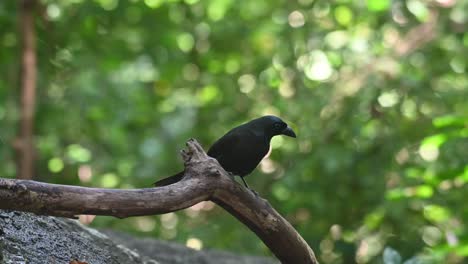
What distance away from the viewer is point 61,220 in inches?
137

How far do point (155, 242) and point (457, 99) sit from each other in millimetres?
3219

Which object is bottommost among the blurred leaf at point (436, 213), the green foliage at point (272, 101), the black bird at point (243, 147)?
the blurred leaf at point (436, 213)

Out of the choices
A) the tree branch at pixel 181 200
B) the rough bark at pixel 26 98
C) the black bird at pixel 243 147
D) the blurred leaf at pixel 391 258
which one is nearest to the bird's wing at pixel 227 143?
the black bird at pixel 243 147

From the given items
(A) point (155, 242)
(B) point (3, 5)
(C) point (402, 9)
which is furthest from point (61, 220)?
(C) point (402, 9)

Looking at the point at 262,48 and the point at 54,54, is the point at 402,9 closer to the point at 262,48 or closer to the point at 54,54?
the point at 262,48

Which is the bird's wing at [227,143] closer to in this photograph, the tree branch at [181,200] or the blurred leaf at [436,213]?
the tree branch at [181,200]

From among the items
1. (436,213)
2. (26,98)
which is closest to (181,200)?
(26,98)

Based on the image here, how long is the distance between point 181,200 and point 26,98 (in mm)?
3396

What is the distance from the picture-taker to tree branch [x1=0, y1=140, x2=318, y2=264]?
2.26 meters

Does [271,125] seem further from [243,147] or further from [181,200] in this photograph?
[181,200]

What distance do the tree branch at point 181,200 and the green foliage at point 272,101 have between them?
3.11 m

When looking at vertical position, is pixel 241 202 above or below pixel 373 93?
above

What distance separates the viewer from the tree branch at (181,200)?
2.26 m

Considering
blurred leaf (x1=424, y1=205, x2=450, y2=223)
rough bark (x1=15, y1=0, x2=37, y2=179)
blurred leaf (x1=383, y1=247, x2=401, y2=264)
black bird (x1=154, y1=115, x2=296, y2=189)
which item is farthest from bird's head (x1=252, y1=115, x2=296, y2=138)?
blurred leaf (x1=424, y1=205, x2=450, y2=223)
